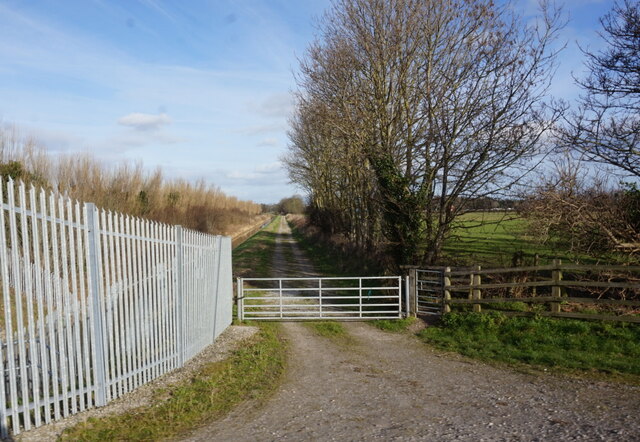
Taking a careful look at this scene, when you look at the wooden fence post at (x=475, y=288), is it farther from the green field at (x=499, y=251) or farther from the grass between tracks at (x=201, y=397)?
the grass between tracks at (x=201, y=397)

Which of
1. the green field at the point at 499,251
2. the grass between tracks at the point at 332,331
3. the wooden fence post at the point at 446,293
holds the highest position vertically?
the green field at the point at 499,251

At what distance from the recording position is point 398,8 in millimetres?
17797

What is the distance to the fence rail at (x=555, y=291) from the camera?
10781 millimetres

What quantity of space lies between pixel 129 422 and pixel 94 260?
187 cm

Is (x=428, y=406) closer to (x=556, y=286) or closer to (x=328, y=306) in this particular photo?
(x=556, y=286)

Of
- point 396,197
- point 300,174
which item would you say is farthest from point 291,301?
point 300,174

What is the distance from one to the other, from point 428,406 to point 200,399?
291 cm

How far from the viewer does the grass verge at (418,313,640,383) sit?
8375mm

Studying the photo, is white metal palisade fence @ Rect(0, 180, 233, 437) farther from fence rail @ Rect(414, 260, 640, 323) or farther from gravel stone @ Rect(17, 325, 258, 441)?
fence rail @ Rect(414, 260, 640, 323)

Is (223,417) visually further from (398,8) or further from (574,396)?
(398,8)

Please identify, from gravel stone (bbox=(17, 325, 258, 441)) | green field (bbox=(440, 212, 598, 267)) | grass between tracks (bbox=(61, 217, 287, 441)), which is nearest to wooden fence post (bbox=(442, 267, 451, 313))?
green field (bbox=(440, 212, 598, 267))

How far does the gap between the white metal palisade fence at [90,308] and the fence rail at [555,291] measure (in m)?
6.70

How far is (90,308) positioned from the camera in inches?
228

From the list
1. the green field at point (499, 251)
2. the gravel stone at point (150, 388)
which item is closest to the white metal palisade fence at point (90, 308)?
the gravel stone at point (150, 388)
